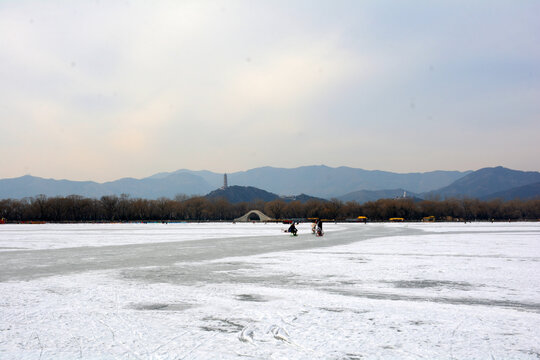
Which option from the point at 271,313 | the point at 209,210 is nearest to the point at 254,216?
the point at 209,210

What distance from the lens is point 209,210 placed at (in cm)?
18188

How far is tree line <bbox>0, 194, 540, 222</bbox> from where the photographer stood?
15625 cm

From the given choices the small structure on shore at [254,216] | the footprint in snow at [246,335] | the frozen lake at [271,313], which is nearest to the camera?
the frozen lake at [271,313]

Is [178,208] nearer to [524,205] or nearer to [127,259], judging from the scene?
[524,205]

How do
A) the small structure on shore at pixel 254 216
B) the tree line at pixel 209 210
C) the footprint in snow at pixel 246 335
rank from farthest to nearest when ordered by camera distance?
the small structure on shore at pixel 254 216 → the tree line at pixel 209 210 → the footprint in snow at pixel 246 335

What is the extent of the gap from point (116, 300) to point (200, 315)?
2484 mm

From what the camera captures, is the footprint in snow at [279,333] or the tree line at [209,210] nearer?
the footprint in snow at [279,333]

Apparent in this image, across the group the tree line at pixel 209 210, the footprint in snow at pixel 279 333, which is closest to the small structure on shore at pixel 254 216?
the tree line at pixel 209 210

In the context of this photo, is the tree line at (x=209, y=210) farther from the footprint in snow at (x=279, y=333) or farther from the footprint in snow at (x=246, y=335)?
the footprint in snow at (x=246, y=335)

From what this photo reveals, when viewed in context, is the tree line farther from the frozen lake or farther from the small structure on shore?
the frozen lake

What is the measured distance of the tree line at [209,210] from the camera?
15625 cm

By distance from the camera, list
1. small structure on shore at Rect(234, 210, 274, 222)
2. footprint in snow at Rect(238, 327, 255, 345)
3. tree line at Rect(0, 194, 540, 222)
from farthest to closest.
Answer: small structure on shore at Rect(234, 210, 274, 222), tree line at Rect(0, 194, 540, 222), footprint in snow at Rect(238, 327, 255, 345)

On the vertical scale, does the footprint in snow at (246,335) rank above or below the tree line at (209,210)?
below

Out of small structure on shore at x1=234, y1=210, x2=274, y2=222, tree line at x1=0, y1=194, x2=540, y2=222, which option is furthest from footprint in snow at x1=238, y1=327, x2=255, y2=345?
tree line at x1=0, y1=194, x2=540, y2=222
